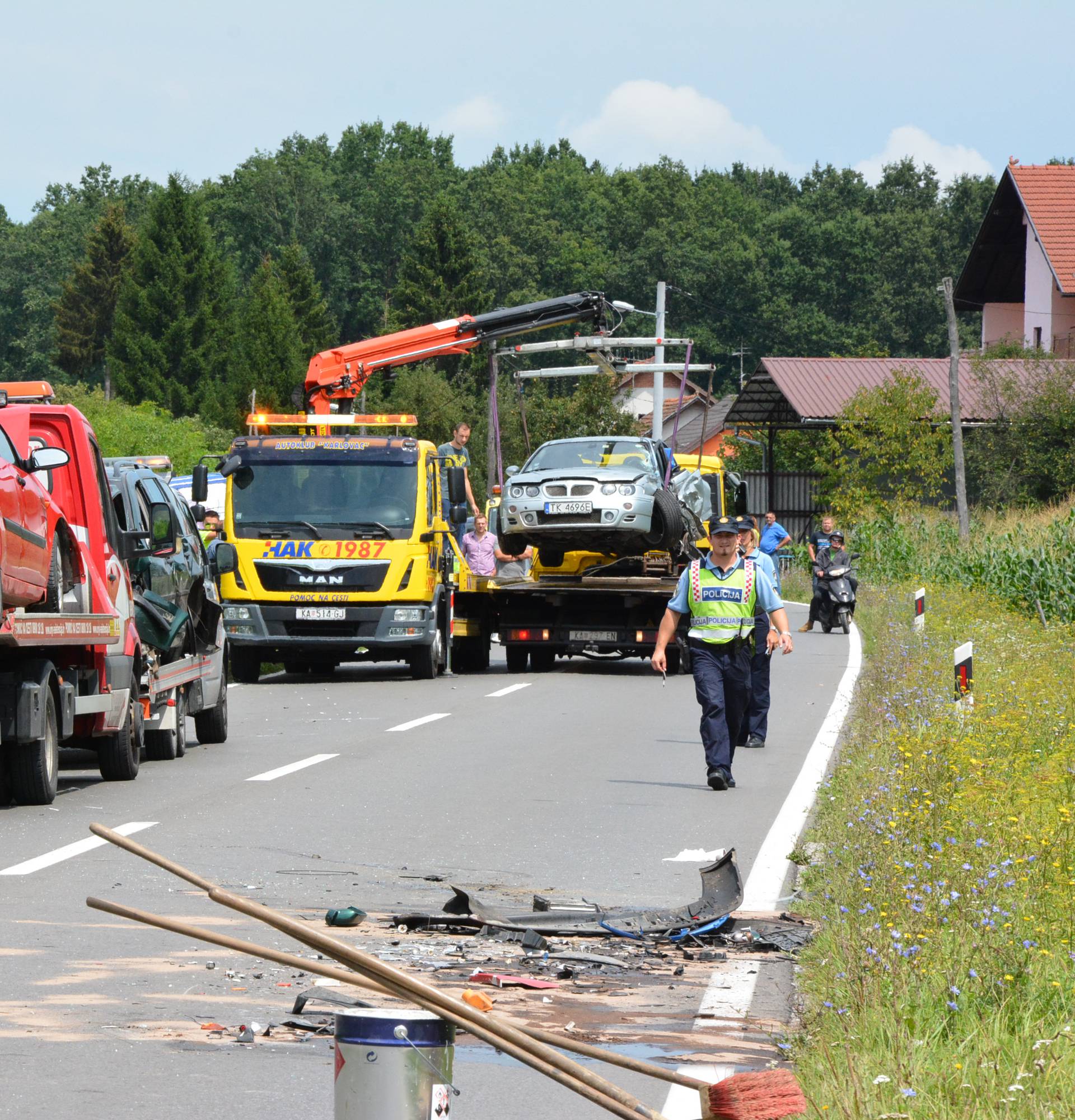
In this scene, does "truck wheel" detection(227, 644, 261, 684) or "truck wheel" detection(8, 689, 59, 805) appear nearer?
"truck wheel" detection(8, 689, 59, 805)

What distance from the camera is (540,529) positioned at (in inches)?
917

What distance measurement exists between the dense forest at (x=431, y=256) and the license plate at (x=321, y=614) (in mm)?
73341

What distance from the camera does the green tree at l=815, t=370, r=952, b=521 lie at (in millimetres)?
56469

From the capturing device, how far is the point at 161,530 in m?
14.0

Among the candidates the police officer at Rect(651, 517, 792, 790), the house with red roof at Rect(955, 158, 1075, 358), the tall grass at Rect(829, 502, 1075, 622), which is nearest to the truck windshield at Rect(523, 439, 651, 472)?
the tall grass at Rect(829, 502, 1075, 622)

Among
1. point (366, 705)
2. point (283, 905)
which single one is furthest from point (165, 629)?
point (283, 905)

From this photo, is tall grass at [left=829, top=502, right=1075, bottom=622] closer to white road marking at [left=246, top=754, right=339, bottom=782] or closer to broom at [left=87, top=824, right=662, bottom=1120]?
white road marking at [left=246, top=754, right=339, bottom=782]

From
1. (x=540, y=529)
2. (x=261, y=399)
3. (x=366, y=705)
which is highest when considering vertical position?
(x=261, y=399)

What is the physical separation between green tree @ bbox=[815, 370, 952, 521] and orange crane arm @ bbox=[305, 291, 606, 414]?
30064mm

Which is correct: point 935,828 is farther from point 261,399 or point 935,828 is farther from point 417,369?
point 261,399

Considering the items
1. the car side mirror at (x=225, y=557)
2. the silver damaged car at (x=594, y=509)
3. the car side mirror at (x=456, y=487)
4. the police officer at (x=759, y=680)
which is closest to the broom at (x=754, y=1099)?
the police officer at (x=759, y=680)

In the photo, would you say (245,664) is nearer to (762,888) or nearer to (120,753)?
(120,753)

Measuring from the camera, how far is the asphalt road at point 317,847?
5488mm

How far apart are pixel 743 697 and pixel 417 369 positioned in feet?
207
